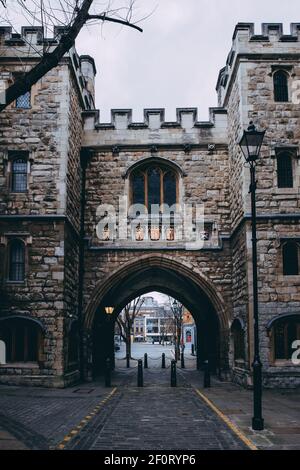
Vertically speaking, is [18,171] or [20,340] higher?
[18,171]

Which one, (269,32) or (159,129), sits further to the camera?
(159,129)

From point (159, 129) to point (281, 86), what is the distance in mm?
4580

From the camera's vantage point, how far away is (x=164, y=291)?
22.5m

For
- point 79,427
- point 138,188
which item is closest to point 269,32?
point 138,188

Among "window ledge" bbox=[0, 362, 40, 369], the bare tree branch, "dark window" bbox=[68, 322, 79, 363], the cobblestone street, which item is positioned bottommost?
the cobblestone street

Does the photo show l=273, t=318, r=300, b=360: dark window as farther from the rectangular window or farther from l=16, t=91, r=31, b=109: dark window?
l=16, t=91, r=31, b=109: dark window

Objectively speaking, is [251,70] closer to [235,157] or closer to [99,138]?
[235,157]

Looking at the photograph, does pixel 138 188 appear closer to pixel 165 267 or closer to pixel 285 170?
pixel 165 267

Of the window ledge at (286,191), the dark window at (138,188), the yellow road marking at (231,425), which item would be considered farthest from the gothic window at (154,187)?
the yellow road marking at (231,425)

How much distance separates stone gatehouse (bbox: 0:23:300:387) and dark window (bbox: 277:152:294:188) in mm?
31

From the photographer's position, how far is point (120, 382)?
18.0 m

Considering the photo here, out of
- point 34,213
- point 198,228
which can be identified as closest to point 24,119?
point 34,213

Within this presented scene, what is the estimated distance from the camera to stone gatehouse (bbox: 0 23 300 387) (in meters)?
15.3

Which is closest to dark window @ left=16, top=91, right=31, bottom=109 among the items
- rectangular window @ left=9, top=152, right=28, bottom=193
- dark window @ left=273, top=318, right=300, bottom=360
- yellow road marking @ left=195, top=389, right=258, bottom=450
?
rectangular window @ left=9, top=152, right=28, bottom=193
